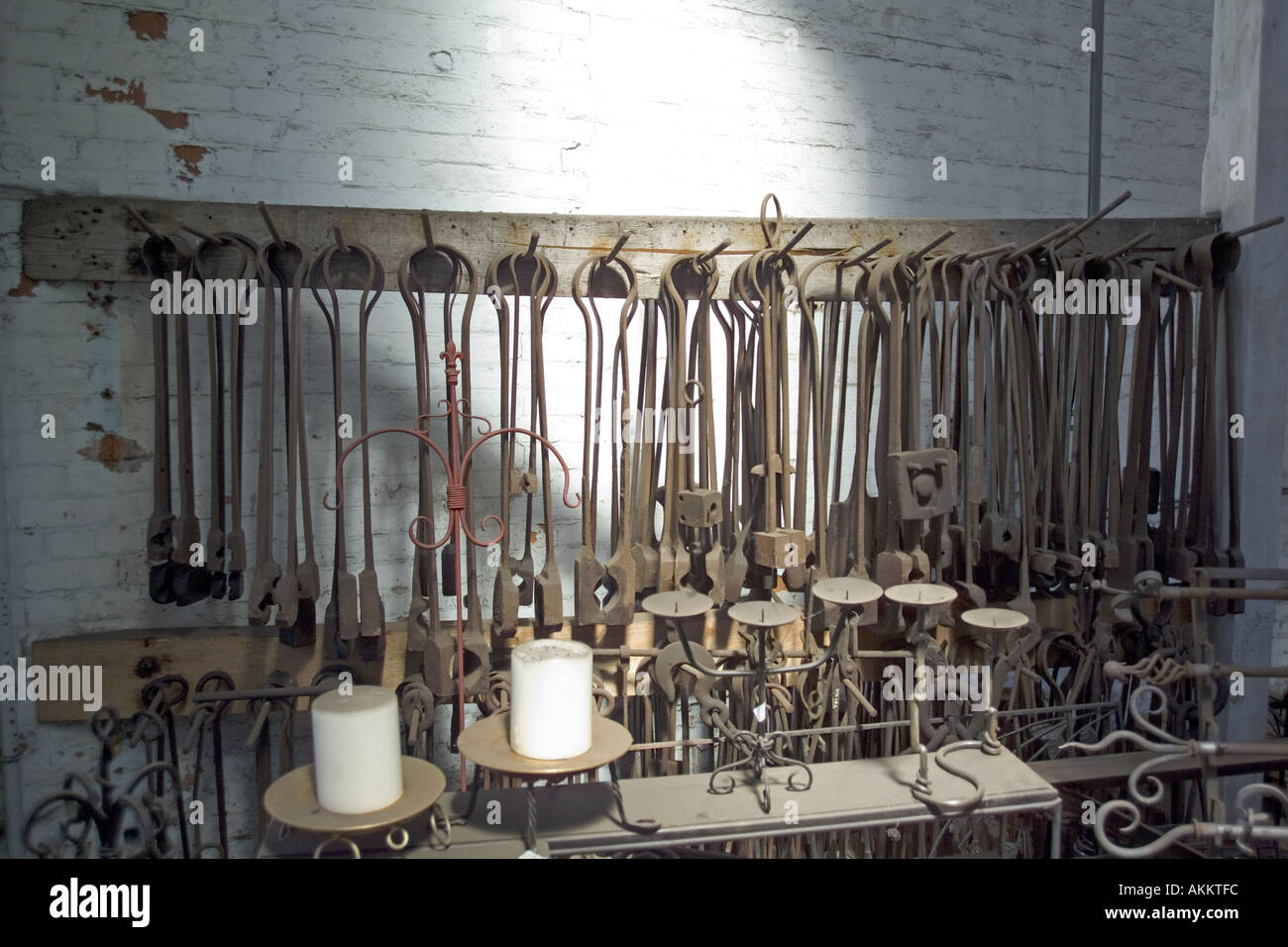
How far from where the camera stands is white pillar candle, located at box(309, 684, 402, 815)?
4.03 ft

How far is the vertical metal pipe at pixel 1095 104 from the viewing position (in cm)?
286

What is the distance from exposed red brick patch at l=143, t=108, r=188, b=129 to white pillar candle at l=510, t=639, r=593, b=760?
1.64m

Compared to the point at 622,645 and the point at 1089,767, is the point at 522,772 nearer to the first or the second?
the point at 622,645

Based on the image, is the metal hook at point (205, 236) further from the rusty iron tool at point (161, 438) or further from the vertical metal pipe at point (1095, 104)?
the vertical metal pipe at point (1095, 104)

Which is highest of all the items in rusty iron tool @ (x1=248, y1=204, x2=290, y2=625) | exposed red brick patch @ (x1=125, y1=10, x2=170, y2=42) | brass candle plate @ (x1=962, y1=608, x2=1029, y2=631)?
exposed red brick patch @ (x1=125, y1=10, x2=170, y2=42)

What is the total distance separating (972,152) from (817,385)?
1.33 m

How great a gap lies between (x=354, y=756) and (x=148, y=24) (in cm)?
184

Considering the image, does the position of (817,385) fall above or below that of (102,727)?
above

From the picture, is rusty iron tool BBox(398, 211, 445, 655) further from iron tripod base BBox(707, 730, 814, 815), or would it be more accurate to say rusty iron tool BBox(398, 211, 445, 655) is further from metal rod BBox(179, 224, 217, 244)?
iron tripod base BBox(707, 730, 814, 815)

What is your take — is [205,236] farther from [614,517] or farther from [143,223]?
[614,517]

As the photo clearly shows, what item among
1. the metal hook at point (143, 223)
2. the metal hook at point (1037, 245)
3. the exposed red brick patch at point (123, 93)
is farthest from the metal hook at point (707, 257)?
the exposed red brick patch at point (123, 93)

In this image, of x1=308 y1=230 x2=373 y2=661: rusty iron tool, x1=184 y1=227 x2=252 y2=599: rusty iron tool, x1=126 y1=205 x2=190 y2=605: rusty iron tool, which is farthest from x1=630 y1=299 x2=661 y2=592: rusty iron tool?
x1=126 y1=205 x2=190 y2=605: rusty iron tool
